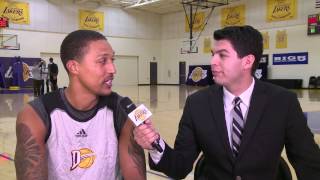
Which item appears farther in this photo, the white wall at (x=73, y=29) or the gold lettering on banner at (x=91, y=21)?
the gold lettering on banner at (x=91, y=21)

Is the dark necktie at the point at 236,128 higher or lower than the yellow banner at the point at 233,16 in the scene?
lower

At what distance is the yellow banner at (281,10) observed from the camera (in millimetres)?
21516

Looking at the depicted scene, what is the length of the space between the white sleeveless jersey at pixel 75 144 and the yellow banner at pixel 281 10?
71.2 feet

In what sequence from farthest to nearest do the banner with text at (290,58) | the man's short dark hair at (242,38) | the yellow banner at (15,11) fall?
the yellow banner at (15,11) < the banner with text at (290,58) < the man's short dark hair at (242,38)

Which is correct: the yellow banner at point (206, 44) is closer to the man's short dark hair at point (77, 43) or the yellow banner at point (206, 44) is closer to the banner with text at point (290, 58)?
the banner with text at point (290, 58)

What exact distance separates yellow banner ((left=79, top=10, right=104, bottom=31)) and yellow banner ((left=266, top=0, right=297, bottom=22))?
11.9 metres

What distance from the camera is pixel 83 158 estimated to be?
6.51 ft

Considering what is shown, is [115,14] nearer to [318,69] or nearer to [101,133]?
[318,69]

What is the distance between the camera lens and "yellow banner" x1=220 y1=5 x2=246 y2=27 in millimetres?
24016

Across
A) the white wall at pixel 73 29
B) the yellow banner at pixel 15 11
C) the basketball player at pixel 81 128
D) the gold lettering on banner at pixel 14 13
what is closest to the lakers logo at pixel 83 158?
the basketball player at pixel 81 128

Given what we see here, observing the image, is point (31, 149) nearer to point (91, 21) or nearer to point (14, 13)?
point (14, 13)

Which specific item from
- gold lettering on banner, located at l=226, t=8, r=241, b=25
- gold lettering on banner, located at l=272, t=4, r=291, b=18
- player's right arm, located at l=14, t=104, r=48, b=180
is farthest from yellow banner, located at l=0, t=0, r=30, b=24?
player's right arm, located at l=14, t=104, r=48, b=180

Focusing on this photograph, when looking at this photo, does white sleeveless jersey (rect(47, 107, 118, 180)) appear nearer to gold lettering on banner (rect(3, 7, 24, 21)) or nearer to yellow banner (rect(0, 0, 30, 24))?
yellow banner (rect(0, 0, 30, 24))

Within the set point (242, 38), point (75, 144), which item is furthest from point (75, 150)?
Answer: point (242, 38)
